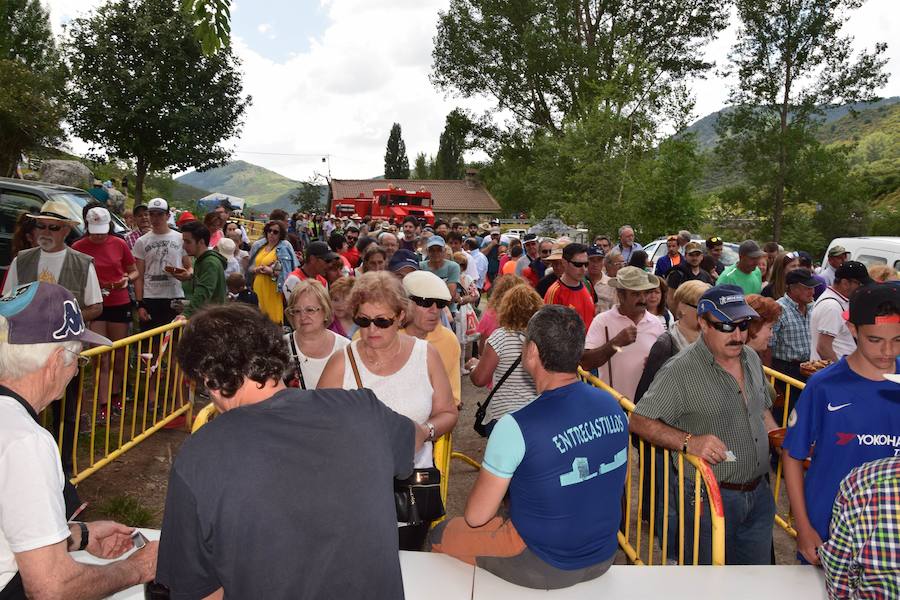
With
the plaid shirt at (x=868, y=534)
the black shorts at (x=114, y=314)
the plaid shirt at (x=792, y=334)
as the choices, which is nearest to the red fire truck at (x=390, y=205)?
the black shorts at (x=114, y=314)

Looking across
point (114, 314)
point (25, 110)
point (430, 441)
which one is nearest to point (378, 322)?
point (430, 441)

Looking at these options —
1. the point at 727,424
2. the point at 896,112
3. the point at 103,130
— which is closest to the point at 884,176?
the point at 896,112

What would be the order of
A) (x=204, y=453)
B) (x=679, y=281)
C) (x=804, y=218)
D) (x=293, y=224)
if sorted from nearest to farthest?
(x=204, y=453) < (x=679, y=281) < (x=293, y=224) < (x=804, y=218)

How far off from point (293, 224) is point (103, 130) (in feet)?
24.9

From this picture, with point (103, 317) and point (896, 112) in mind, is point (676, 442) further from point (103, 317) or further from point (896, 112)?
point (896, 112)

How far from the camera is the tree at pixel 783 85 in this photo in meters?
28.3

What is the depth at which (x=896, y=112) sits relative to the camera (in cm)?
9756

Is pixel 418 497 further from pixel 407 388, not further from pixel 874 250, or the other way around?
pixel 874 250

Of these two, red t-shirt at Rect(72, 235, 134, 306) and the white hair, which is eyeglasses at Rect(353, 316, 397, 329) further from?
red t-shirt at Rect(72, 235, 134, 306)

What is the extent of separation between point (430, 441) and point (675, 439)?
3.97 feet

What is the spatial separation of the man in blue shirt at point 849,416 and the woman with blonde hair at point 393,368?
171 cm

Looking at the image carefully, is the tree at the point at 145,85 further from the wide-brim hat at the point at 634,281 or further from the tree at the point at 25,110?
the wide-brim hat at the point at 634,281

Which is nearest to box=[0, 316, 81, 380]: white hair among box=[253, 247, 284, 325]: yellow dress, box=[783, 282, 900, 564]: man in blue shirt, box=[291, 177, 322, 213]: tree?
box=[783, 282, 900, 564]: man in blue shirt

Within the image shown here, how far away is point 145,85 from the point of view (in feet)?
68.9
